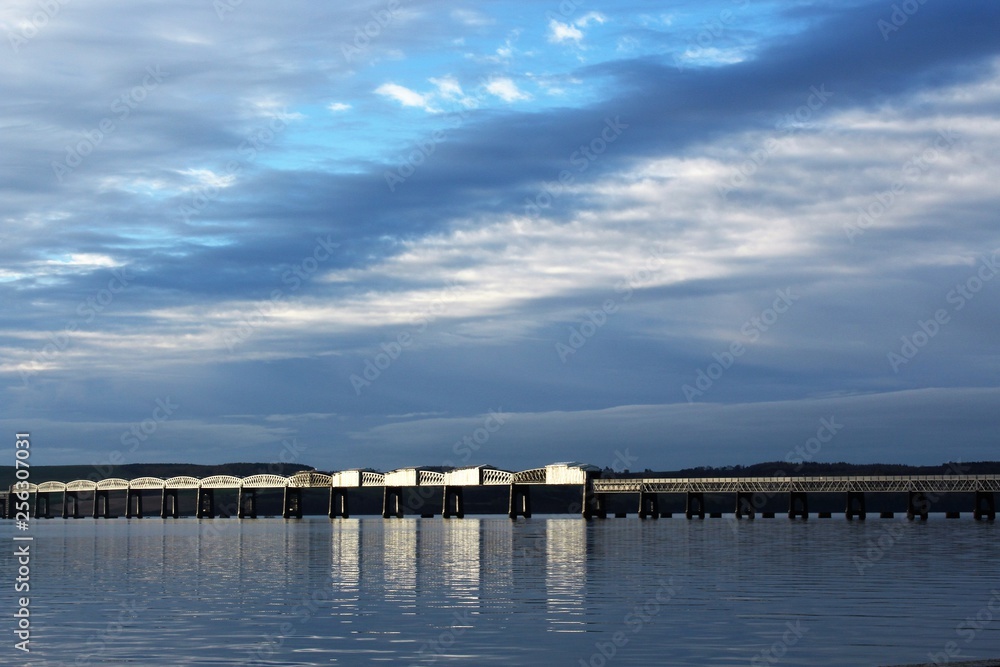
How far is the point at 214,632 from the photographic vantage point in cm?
4234

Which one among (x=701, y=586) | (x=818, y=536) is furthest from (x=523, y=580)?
(x=818, y=536)

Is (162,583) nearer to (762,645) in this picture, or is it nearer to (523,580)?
(523,580)

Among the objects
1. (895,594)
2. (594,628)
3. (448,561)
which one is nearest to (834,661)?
(594,628)

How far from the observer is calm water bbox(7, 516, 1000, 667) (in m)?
36.8

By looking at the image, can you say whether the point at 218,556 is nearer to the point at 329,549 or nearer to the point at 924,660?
the point at 329,549

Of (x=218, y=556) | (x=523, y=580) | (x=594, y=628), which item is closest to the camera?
(x=594, y=628)

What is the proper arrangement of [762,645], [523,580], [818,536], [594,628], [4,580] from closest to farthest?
1. [762,645]
2. [594,628]
3. [523,580]
4. [4,580]
5. [818,536]

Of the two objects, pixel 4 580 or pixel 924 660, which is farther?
pixel 4 580

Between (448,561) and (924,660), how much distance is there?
53.0 meters

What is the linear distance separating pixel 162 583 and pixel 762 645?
39726 millimetres

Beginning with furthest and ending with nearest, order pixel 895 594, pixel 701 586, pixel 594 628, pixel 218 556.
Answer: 1. pixel 218 556
2. pixel 701 586
3. pixel 895 594
4. pixel 594 628

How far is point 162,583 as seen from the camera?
6638 centimetres

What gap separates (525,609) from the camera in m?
49.1

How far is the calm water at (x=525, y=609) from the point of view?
36750mm
